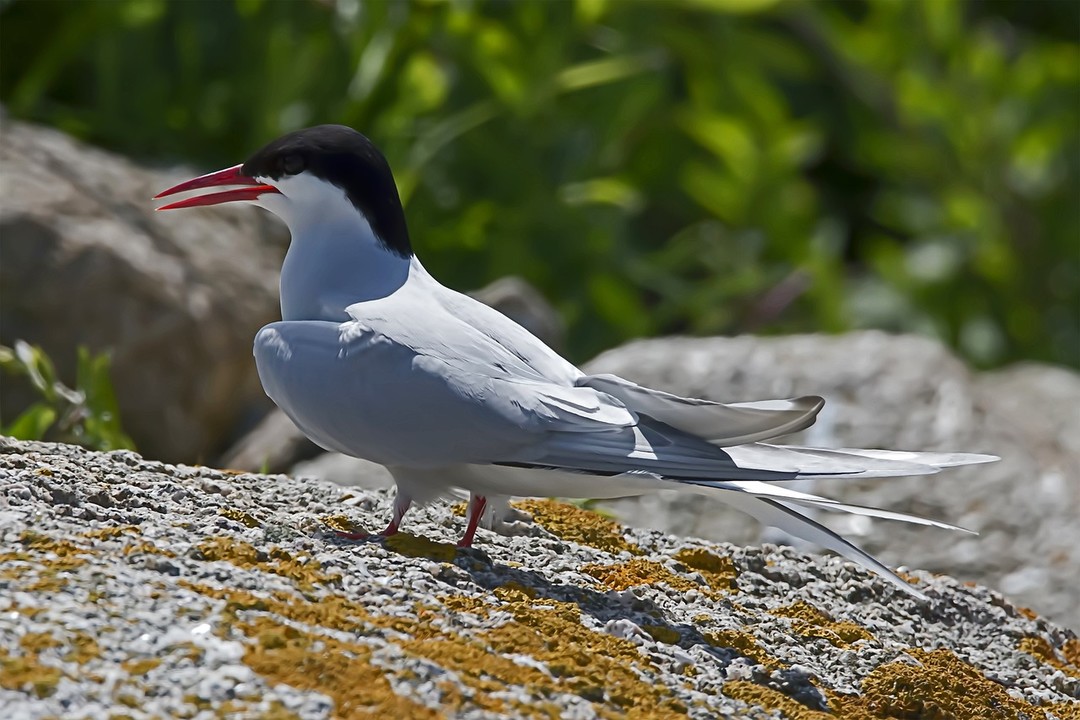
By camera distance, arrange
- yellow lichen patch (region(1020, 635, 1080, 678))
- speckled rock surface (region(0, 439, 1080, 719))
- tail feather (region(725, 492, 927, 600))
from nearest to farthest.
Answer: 1. speckled rock surface (region(0, 439, 1080, 719))
2. tail feather (region(725, 492, 927, 600))
3. yellow lichen patch (region(1020, 635, 1080, 678))

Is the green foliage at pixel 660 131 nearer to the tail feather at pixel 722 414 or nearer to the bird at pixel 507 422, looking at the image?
the bird at pixel 507 422

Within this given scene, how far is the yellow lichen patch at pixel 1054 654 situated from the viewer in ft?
9.48

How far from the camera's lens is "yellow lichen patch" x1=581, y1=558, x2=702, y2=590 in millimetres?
2707

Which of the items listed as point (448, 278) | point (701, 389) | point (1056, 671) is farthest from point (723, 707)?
point (448, 278)

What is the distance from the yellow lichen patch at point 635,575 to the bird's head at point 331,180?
2.67 feet

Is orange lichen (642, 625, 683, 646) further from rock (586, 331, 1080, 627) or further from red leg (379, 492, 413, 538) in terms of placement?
rock (586, 331, 1080, 627)

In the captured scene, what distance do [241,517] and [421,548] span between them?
0.33 m

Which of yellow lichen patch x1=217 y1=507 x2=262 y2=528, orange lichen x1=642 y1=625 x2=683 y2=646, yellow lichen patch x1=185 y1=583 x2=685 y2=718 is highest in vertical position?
yellow lichen patch x1=185 y1=583 x2=685 y2=718

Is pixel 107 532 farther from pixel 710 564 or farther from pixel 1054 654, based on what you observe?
pixel 1054 654

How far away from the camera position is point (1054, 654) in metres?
2.95

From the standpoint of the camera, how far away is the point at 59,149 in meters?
5.42

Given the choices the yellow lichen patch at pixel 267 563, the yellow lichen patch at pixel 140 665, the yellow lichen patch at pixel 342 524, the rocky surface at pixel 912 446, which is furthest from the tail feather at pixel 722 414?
the rocky surface at pixel 912 446

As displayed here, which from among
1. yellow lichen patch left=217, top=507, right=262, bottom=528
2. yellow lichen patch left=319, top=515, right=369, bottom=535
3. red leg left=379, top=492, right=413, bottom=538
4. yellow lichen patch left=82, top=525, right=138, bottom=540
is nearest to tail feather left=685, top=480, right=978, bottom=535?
red leg left=379, top=492, right=413, bottom=538

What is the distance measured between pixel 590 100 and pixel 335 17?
1.19m
